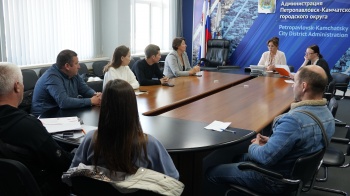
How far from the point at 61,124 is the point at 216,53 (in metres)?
6.09

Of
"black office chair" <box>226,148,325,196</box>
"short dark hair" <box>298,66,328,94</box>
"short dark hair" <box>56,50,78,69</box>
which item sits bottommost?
"black office chair" <box>226,148,325,196</box>

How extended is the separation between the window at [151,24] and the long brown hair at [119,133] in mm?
5923

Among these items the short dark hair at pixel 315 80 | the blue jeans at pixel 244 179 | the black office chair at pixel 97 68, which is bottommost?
the blue jeans at pixel 244 179

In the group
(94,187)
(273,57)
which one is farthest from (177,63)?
(94,187)

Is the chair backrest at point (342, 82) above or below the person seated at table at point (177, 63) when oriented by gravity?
below

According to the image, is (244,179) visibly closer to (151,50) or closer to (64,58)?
(64,58)

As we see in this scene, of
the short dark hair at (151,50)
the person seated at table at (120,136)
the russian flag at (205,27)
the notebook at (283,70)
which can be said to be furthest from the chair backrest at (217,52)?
the person seated at table at (120,136)

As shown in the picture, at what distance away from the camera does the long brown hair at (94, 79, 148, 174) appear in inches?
53.9

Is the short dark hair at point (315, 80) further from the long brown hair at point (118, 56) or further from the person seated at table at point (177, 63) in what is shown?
the person seated at table at point (177, 63)

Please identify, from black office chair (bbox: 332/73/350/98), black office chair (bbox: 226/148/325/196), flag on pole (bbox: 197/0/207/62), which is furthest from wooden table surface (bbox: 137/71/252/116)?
flag on pole (bbox: 197/0/207/62)

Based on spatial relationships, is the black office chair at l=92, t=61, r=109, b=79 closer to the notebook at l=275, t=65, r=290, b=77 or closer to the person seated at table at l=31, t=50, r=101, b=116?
the person seated at table at l=31, t=50, r=101, b=116

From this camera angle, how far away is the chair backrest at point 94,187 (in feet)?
4.28

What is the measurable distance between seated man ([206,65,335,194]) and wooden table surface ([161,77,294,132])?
0.40 metres

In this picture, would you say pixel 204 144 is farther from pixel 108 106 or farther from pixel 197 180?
pixel 108 106
